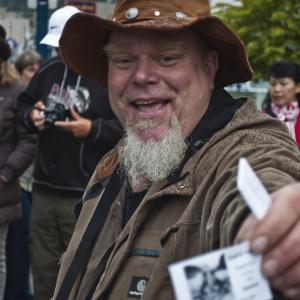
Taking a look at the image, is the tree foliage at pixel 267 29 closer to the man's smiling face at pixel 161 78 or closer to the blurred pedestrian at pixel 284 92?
the blurred pedestrian at pixel 284 92

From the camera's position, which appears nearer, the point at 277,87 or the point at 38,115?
the point at 38,115

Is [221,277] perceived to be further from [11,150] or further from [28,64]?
[28,64]

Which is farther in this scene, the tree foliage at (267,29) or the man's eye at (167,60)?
the tree foliage at (267,29)

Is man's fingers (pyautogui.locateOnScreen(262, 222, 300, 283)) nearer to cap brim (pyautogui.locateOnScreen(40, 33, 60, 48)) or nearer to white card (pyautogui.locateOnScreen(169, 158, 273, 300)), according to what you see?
white card (pyautogui.locateOnScreen(169, 158, 273, 300))

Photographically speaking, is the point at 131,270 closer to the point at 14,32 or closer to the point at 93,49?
the point at 93,49

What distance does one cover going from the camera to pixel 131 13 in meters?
2.66

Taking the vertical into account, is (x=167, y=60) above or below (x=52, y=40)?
above

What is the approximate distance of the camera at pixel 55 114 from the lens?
5371 mm

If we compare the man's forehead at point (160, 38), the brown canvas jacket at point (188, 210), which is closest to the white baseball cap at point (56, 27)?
the man's forehead at point (160, 38)

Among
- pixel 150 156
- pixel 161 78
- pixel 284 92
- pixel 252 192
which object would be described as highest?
pixel 252 192

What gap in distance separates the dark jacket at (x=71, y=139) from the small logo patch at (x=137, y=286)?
10.1ft

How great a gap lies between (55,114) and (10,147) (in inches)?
26.2

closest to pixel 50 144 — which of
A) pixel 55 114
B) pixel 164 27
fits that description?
pixel 55 114

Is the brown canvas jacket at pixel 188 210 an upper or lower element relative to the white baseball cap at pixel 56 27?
upper
